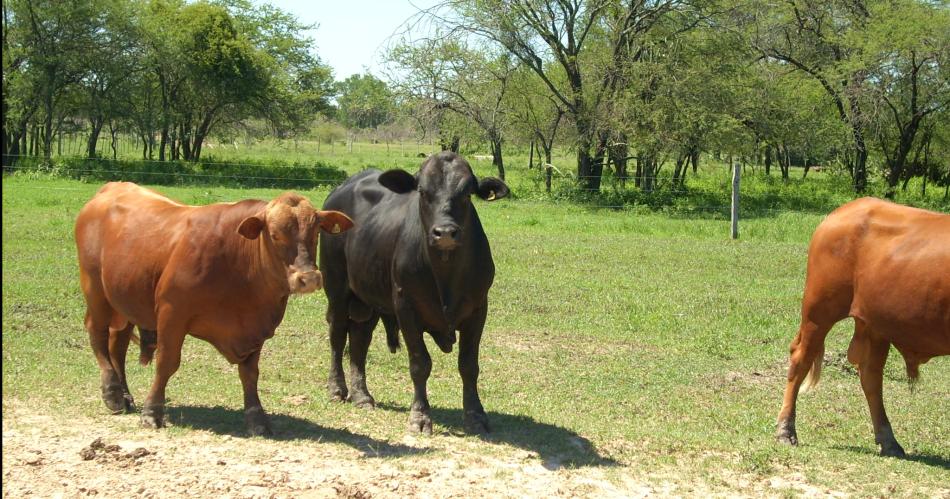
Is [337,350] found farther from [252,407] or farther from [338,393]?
[252,407]

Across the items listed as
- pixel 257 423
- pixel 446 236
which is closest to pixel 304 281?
pixel 446 236

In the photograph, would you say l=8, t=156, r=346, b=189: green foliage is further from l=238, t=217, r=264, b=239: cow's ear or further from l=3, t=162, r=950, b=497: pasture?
l=238, t=217, r=264, b=239: cow's ear

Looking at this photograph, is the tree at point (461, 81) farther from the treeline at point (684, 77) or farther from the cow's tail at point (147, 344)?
the cow's tail at point (147, 344)

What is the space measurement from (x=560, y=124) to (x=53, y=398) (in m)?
25.6

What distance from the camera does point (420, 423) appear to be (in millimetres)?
6777

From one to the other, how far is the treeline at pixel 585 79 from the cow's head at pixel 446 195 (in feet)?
66.1

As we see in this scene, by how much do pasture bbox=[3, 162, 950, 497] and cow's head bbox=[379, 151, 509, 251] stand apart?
1382 mm

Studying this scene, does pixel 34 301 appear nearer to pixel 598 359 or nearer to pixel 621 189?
pixel 598 359

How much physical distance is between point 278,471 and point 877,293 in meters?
4.28

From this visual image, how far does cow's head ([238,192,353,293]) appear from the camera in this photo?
6156 mm

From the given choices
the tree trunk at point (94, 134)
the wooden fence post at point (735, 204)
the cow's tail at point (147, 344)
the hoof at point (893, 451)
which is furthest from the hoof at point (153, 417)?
the tree trunk at point (94, 134)

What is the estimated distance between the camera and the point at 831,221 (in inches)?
289

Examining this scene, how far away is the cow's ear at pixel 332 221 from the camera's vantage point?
21.2 feet

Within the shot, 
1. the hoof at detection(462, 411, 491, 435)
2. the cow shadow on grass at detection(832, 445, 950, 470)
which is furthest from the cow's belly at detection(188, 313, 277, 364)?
the cow shadow on grass at detection(832, 445, 950, 470)
